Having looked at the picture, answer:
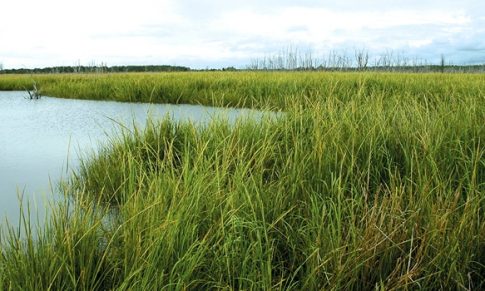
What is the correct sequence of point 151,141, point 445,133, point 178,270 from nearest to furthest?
point 178,270, point 445,133, point 151,141

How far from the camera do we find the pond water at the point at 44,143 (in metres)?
2.51

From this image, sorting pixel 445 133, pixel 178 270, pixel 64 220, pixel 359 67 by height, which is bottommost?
pixel 178 270

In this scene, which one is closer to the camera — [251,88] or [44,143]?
[44,143]

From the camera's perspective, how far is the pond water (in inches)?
98.8

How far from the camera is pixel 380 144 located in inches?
93.3

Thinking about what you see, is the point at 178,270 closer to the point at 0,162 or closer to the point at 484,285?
the point at 484,285

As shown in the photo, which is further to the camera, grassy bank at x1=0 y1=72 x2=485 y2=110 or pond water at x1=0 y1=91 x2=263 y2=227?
grassy bank at x1=0 y1=72 x2=485 y2=110

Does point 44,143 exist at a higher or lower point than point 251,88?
lower

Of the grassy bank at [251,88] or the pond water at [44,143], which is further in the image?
the grassy bank at [251,88]

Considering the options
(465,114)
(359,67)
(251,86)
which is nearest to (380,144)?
(465,114)

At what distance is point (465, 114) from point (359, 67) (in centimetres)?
2071

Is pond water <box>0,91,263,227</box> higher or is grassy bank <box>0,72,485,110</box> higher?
grassy bank <box>0,72,485,110</box>

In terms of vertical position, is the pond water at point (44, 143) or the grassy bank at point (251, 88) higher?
the grassy bank at point (251, 88)

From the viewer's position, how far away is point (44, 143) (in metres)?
4.29
